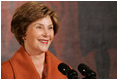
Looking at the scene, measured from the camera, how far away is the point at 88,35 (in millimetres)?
2297

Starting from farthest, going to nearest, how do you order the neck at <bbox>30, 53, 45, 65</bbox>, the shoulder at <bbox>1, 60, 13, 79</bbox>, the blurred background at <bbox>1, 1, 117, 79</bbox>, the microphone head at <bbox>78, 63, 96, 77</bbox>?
1. the blurred background at <bbox>1, 1, 117, 79</bbox>
2. the neck at <bbox>30, 53, 45, 65</bbox>
3. the shoulder at <bbox>1, 60, 13, 79</bbox>
4. the microphone head at <bbox>78, 63, 96, 77</bbox>

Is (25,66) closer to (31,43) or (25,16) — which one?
(31,43)

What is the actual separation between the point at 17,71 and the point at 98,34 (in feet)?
3.17

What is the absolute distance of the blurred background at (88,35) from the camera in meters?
2.24

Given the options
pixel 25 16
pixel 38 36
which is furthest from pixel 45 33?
pixel 25 16

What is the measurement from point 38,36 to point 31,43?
0.09m

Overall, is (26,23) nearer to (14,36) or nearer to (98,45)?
(14,36)

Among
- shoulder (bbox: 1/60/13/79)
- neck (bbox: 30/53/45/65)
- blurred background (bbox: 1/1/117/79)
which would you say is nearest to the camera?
shoulder (bbox: 1/60/13/79)

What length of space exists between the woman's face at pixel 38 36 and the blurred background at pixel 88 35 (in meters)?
0.29

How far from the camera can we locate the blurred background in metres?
2.24

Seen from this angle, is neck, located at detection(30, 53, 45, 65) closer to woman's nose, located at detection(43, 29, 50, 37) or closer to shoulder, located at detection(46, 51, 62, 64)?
shoulder, located at detection(46, 51, 62, 64)

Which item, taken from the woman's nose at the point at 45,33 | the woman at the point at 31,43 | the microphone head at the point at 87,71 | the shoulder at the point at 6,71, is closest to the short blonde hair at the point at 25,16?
the woman at the point at 31,43

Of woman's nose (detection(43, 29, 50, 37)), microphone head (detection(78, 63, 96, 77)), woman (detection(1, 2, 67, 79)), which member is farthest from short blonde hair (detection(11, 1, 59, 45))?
microphone head (detection(78, 63, 96, 77))

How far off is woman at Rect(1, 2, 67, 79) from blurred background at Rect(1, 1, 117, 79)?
282 millimetres
